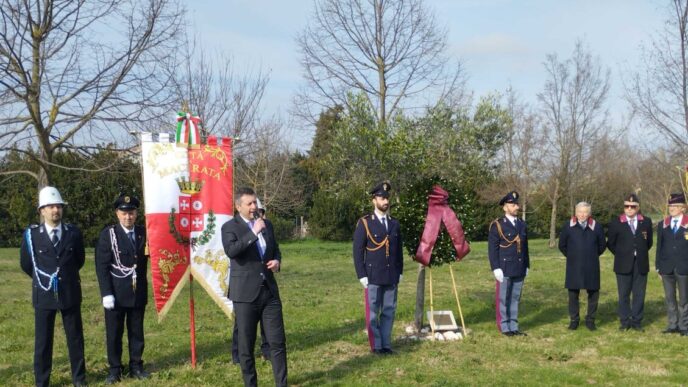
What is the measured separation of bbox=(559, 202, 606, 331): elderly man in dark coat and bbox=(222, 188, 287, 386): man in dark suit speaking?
199 inches

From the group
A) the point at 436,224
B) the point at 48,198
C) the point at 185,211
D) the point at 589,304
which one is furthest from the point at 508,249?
the point at 48,198

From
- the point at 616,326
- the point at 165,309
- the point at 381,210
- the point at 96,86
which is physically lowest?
the point at 616,326

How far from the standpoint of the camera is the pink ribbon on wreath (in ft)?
28.4

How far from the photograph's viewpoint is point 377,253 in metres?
7.89

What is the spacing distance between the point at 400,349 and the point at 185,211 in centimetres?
325

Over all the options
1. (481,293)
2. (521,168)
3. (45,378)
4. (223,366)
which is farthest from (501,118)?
(45,378)

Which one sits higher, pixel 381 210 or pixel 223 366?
pixel 381 210

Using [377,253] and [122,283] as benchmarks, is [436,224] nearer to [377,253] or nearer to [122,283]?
[377,253]

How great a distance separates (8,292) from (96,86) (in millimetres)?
5515

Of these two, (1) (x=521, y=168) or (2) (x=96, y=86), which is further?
(1) (x=521, y=168)

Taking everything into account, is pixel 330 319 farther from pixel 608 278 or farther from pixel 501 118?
pixel 501 118

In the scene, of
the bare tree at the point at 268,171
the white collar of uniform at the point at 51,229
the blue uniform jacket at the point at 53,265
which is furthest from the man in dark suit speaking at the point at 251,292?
the bare tree at the point at 268,171

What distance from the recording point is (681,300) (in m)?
8.83

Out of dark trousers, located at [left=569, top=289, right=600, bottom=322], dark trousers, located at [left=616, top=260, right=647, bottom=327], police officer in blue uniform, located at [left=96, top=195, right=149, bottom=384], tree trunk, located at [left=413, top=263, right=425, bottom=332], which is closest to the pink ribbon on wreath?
tree trunk, located at [left=413, top=263, right=425, bottom=332]
